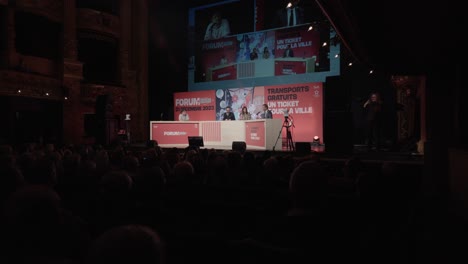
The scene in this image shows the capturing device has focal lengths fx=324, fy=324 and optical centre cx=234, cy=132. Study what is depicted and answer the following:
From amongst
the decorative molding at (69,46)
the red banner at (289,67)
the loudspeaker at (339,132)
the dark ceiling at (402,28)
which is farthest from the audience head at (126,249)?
the decorative molding at (69,46)

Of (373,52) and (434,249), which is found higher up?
(373,52)

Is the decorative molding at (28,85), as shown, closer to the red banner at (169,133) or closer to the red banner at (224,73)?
the red banner at (169,133)

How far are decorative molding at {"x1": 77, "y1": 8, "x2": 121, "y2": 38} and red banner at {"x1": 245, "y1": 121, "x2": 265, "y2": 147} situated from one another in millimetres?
8490

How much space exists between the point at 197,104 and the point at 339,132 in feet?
29.5

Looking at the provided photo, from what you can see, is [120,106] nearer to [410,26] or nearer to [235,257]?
[410,26]

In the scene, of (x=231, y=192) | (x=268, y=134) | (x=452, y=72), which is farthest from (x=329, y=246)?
(x=268, y=134)

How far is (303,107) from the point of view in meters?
11.9

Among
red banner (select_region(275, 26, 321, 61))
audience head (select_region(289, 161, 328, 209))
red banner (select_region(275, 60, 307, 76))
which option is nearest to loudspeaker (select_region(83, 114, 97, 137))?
red banner (select_region(275, 60, 307, 76))

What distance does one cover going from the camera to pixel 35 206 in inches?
52.7

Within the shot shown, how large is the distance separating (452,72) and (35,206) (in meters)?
6.40

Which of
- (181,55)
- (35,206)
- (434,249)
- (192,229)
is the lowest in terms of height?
(434,249)

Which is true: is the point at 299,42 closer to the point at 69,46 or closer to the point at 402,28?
the point at 69,46

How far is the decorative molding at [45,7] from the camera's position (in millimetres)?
11448

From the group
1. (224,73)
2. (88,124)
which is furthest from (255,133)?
(88,124)
